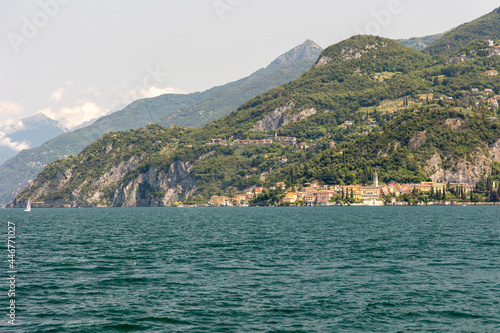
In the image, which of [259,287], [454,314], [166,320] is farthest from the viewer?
[259,287]

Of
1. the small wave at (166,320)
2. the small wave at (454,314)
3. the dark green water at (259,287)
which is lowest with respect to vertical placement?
the small wave at (454,314)

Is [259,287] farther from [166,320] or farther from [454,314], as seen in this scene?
[454,314]

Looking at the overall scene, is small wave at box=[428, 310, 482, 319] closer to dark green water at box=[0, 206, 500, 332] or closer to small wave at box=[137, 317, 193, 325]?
dark green water at box=[0, 206, 500, 332]

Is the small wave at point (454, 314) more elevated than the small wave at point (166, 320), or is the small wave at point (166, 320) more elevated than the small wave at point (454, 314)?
the small wave at point (166, 320)

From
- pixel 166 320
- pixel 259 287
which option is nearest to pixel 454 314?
pixel 259 287

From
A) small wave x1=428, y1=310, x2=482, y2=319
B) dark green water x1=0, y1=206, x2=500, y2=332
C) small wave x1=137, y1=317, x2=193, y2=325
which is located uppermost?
dark green water x1=0, y1=206, x2=500, y2=332

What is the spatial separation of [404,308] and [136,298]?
56.6ft

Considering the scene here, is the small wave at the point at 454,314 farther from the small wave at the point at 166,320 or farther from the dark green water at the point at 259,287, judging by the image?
the small wave at the point at 166,320

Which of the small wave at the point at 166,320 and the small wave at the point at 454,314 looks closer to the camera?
the small wave at the point at 166,320

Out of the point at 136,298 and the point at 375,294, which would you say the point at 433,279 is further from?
the point at 136,298

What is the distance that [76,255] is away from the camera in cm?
5934

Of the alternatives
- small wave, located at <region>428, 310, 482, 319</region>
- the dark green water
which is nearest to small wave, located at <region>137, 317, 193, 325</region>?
the dark green water

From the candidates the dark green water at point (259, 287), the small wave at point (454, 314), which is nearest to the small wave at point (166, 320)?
the dark green water at point (259, 287)

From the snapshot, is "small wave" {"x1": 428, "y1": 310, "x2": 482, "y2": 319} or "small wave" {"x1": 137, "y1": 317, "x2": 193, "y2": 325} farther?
"small wave" {"x1": 428, "y1": 310, "x2": 482, "y2": 319}
